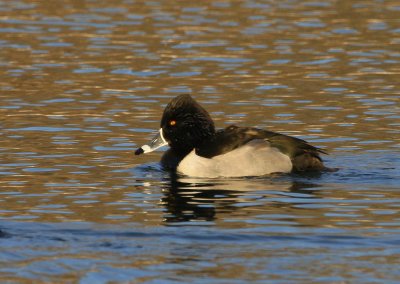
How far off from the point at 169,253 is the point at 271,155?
4419 mm

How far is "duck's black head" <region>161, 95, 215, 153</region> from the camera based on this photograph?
52.4ft

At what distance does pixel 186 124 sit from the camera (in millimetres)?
16047

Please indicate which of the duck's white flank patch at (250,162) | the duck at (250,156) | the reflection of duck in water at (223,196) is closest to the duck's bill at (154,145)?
the duck at (250,156)

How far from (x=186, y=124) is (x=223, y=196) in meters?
2.38

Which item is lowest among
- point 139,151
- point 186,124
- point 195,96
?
point 139,151

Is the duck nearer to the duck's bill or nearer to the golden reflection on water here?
the golden reflection on water

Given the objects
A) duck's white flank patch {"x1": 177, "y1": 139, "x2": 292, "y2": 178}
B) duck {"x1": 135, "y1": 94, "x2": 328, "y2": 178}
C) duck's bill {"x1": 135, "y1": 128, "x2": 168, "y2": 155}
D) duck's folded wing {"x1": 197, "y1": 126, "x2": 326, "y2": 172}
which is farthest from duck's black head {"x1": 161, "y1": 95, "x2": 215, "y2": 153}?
duck's white flank patch {"x1": 177, "y1": 139, "x2": 292, "y2": 178}

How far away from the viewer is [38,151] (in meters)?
16.7

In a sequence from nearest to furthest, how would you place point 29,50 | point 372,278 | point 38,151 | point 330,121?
point 372,278
point 38,151
point 330,121
point 29,50

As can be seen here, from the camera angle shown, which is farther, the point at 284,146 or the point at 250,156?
the point at 284,146

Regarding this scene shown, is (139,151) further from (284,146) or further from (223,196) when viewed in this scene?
(223,196)

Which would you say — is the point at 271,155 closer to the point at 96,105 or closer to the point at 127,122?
the point at 127,122

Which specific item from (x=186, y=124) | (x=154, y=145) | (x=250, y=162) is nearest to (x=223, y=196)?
(x=250, y=162)

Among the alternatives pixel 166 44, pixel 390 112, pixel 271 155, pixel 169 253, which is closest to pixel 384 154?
pixel 271 155
